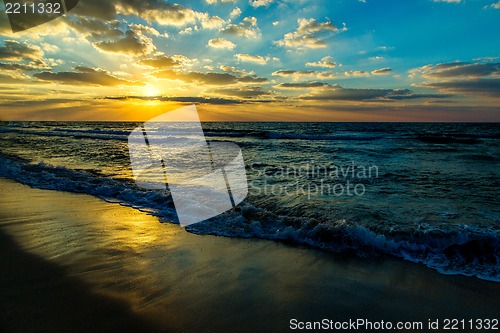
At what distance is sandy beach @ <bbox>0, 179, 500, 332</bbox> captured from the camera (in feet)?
8.70

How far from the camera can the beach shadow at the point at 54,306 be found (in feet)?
8.21

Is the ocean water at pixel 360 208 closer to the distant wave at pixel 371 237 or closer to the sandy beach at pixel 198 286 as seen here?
the distant wave at pixel 371 237

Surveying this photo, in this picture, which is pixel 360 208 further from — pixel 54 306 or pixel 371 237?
pixel 54 306

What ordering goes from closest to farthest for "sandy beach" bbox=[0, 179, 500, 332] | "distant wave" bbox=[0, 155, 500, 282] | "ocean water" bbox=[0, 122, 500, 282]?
1. "sandy beach" bbox=[0, 179, 500, 332]
2. "distant wave" bbox=[0, 155, 500, 282]
3. "ocean water" bbox=[0, 122, 500, 282]

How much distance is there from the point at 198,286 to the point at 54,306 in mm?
1386

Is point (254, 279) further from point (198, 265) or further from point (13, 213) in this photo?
point (13, 213)

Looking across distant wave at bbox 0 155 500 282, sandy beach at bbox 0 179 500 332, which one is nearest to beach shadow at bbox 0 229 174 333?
sandy beach at bbox 0 179 500 332

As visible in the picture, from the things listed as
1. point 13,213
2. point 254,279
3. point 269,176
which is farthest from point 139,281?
point 269,176

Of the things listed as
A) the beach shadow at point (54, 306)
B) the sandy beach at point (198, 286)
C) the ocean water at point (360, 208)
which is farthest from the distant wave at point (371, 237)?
the beach shadow at point (54, 306)

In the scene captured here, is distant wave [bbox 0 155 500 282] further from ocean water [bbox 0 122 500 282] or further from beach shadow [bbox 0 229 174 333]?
beach shadow [bbox 0 229 174 333]

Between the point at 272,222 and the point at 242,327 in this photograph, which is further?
the point at 272,222

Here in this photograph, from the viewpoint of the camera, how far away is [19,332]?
239 centimetres

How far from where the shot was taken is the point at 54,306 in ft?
9.08

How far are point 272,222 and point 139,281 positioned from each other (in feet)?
8.58
